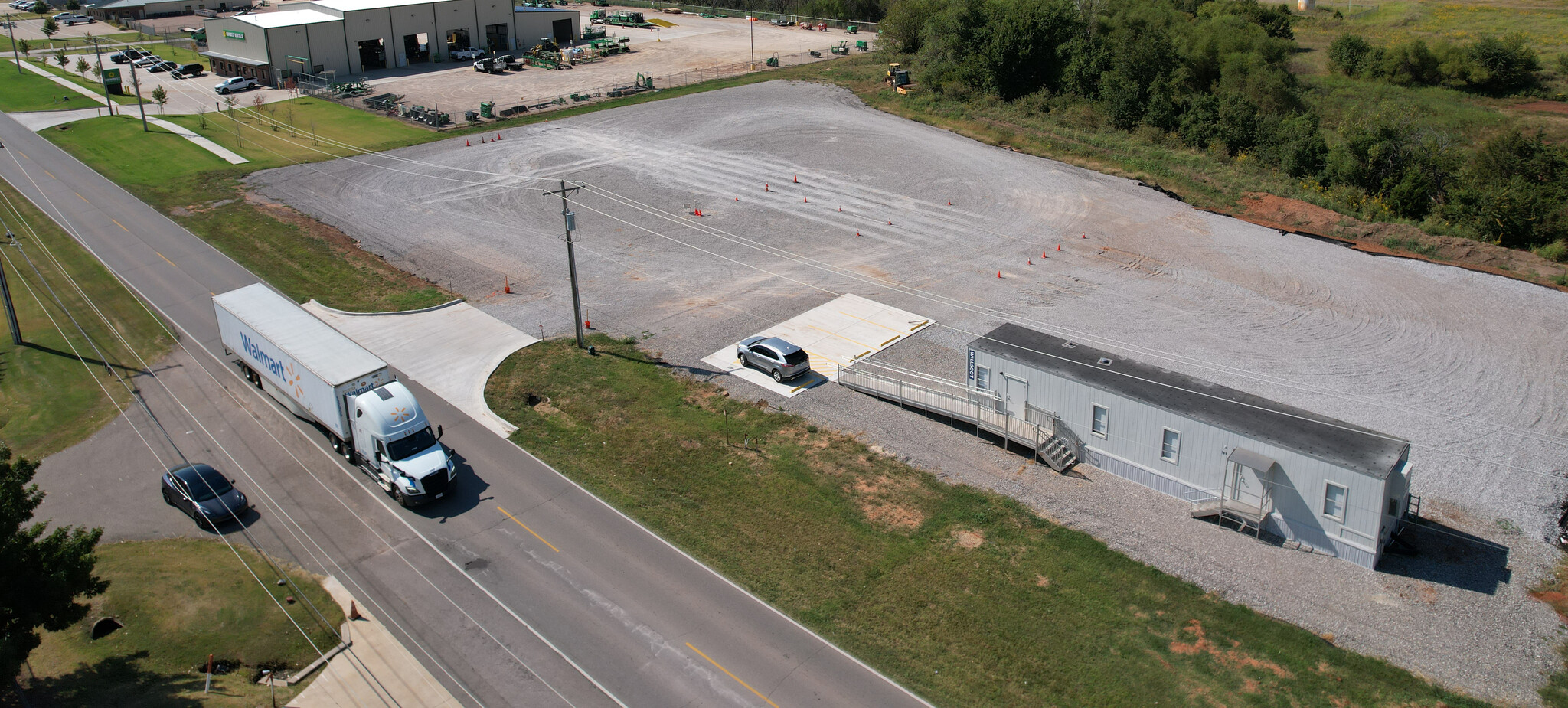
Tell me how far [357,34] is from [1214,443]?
89638 millimetres

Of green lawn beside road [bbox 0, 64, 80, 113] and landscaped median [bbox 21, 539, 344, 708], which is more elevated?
green lawn beside road [bbox 0, 64, 80, 113]

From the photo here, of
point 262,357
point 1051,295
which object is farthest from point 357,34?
point 1051,295

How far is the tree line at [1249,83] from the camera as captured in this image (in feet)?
183

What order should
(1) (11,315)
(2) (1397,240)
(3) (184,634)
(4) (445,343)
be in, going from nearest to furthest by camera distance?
1. (3) (184,634)
2. (1) (11,315)
3. (4) (445,343)
4. (2) (1397,240)

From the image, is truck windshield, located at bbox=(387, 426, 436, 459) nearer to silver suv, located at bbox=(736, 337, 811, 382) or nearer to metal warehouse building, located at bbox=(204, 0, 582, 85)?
silver suv, located at bbox=(736, 337, 811, 382)

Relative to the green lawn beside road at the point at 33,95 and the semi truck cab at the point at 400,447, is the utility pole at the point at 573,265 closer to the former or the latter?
the semi truck cab at the point at 400,447

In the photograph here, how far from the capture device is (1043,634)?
78.3ft

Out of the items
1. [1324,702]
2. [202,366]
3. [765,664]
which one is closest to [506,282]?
[202,366]

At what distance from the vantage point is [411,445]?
1166 inches

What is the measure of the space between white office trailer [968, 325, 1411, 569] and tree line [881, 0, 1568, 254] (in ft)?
106

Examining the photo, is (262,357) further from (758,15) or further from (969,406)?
(758,15)

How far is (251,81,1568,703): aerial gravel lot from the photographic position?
26172 mm

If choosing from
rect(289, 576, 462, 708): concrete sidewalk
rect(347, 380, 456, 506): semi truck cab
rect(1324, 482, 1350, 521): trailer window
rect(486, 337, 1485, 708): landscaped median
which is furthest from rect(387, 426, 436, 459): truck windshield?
rect(1324, 482, 1350, 521): trailer window

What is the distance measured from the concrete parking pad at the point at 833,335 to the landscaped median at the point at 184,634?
17.6 metres
